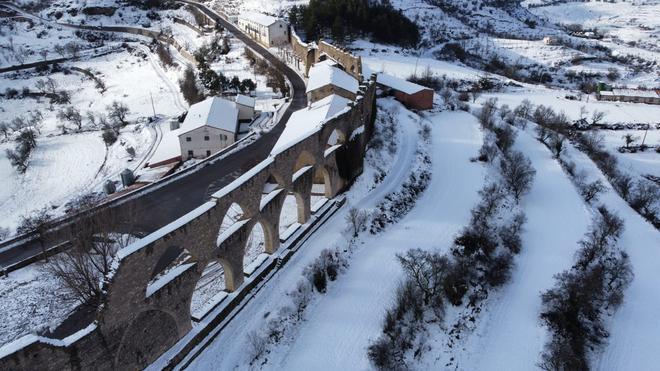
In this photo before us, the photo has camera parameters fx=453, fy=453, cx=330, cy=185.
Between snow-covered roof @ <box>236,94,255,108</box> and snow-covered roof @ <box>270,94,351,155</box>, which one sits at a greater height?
snow-covered roof @ <box>270,94,351,155</box>

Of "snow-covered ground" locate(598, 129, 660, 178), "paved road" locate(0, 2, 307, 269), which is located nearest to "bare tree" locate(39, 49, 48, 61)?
"paved road" locate(0, 2, 307, 269)

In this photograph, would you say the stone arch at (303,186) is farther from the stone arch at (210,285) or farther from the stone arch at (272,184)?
the stone arch at (210,285)

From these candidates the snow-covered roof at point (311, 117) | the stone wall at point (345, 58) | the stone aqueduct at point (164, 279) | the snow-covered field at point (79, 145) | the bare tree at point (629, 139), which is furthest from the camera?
the bare tree at point (629, 139)

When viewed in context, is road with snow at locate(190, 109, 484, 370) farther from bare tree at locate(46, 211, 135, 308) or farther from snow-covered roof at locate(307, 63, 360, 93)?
snow-covered roof at locate(307, 63, 360, 93)

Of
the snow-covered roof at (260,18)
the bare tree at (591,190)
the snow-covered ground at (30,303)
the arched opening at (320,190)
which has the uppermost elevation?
the snow-covered roof at (260,18)

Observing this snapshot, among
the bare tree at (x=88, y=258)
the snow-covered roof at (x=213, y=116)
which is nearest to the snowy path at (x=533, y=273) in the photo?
the bare tree at (x=88, y=258)
